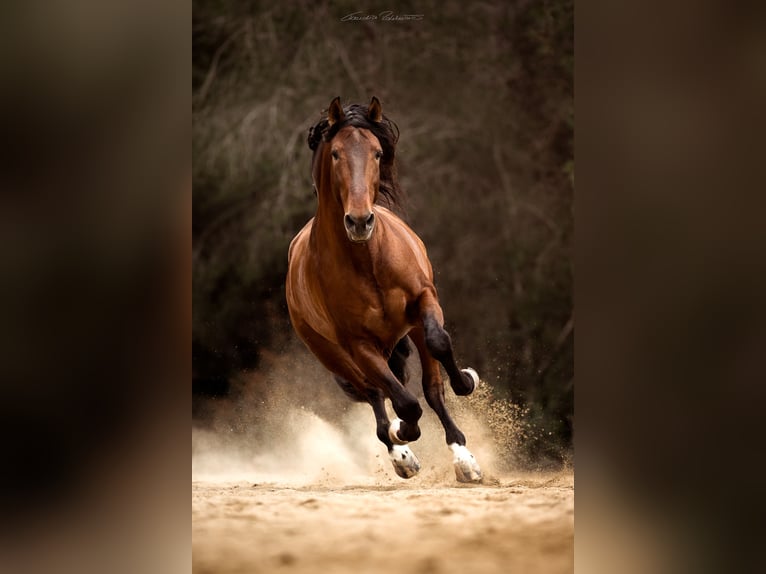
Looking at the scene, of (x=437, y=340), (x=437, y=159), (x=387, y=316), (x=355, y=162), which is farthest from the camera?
(x=437, y=159)

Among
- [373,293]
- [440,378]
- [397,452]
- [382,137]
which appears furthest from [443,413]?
[382,137]

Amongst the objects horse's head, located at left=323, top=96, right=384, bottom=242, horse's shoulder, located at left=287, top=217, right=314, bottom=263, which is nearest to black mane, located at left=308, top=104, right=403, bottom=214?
horse's head, located at left=323, top=96, right=384, bottom=242

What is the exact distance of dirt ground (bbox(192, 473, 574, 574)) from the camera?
447 centimetres

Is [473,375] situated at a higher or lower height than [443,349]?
lower

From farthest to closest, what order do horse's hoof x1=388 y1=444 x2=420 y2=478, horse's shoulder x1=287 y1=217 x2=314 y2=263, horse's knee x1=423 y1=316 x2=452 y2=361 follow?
horse's shoulder x1=287 y1=217 x2=314 y2=263 → horse's hoof x1=388 y1=444 x2=420 y2=478 → horse's knee x1=423 y1=316 x2=452 y2=361

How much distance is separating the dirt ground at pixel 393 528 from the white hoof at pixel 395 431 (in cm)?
24

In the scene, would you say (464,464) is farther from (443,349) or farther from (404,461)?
(443,349)

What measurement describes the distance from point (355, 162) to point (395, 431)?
4.34ft

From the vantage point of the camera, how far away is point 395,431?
451 centimetres

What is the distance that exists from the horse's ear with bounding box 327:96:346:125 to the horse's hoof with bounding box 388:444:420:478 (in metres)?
1.62
